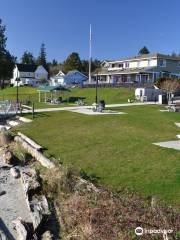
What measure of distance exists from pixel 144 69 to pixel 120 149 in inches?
2027

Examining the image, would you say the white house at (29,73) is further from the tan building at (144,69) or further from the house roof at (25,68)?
the tan building at (144,69)

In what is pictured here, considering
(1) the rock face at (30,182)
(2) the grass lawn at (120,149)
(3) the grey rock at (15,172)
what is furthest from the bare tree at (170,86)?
(1) the rock face at (30,182)

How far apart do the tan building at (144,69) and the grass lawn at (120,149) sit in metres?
39.4

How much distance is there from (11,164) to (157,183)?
696cm

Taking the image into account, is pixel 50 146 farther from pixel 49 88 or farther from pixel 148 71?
pixel 148 71

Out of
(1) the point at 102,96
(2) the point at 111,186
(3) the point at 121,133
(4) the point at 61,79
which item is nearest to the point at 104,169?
(2) the point at 111,186

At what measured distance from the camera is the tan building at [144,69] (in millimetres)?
64387

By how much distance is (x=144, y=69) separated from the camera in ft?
213

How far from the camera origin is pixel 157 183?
35.4ft

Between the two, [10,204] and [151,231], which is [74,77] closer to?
[10,204]

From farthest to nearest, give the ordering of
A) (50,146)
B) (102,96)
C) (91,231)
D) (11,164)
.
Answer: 1. (102,96)
2. (50,146)
3. (11,164)
4. (91,231)

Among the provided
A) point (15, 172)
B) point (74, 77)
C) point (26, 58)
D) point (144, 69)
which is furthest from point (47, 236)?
point (26, 58)

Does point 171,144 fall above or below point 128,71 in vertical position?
below

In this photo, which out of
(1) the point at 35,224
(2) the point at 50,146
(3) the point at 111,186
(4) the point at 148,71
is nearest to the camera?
(1) the point at 35,224
